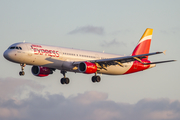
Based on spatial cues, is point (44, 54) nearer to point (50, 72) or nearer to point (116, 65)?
point (50, 72)

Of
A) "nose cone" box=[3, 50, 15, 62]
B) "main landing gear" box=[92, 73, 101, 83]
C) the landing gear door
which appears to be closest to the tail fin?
"main landing gear" box=[92, 73, 101, 83]

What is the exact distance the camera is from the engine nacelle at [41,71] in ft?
205

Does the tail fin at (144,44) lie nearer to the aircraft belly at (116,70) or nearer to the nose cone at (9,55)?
the aircraft belly at (116,70)

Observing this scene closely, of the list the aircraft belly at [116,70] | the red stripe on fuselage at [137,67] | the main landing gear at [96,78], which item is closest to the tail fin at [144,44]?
the red stripe on fuselage at [137,67]

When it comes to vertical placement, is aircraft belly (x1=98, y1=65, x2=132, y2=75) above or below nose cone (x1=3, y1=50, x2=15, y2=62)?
below

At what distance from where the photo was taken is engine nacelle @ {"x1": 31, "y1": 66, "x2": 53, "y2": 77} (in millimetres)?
62594

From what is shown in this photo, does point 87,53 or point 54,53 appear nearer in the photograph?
point 54,53

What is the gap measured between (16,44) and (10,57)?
247 centimetres

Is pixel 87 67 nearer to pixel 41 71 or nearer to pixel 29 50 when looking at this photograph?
pixel 29 50

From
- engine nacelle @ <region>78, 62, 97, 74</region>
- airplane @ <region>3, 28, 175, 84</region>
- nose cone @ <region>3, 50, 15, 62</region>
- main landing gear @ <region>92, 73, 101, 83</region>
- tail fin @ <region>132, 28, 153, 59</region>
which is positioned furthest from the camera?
tail fin @ <region>132, 28, 153, 59</region>

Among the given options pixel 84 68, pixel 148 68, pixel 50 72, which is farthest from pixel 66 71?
pixel 148 68

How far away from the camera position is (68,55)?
58.2 meters

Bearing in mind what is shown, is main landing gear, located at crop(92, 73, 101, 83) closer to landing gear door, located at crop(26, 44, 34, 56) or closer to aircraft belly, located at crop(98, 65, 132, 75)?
aircraft belly, located at crop(98, 65, 132, 75)

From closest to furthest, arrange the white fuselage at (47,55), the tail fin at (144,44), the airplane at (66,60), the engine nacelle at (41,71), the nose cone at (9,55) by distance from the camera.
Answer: the nose cone at (9,55), the white fuselage at (47,55), the airplane at (66,60), the engine nacelle at (41,71), the tail fin at (144,44)
